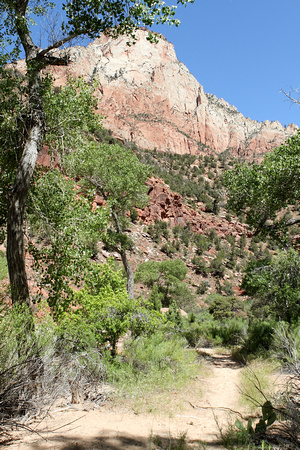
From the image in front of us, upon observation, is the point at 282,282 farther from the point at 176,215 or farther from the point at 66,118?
the point at 176,215

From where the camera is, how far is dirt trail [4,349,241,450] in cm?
Result: 331

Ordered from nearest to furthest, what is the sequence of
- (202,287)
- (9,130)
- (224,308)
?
(9,130)
(224,308)
(202,287)

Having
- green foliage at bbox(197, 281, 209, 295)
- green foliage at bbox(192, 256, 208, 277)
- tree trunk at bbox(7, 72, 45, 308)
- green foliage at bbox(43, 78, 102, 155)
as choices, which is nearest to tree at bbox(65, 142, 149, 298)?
green foliage at bbox(43, 78, 102, 155)

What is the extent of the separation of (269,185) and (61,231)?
7160mm

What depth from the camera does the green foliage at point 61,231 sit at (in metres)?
5.00

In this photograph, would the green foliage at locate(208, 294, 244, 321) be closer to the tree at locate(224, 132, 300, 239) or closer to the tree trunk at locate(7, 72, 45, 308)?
the tree at locate(224, 132, 300, 239)

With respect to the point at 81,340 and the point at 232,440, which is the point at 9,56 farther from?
the point at 232,440

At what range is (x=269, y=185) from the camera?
965cm

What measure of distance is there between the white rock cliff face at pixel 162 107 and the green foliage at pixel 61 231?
65.9m

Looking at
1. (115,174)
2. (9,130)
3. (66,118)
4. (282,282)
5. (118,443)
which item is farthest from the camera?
(115,174)

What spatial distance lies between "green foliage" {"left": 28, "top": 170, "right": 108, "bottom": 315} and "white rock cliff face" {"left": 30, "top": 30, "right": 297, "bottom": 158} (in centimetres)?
6590

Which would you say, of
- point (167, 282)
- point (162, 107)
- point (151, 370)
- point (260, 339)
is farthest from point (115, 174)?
point (162, 107)

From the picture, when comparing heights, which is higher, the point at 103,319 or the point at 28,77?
the point at 28,77

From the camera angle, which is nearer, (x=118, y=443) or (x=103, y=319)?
(x=118, y=443)
